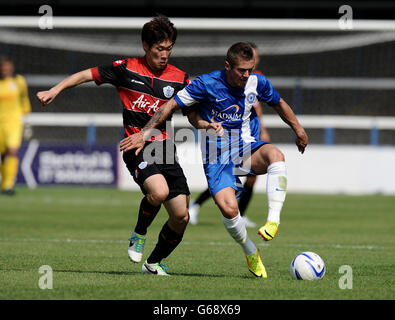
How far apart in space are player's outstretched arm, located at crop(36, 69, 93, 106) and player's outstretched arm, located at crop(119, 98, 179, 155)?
0.66 m

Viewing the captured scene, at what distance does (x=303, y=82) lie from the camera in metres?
19.6

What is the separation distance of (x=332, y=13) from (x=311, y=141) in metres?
8.50

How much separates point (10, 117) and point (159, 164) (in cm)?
1051

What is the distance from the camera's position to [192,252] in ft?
25.7

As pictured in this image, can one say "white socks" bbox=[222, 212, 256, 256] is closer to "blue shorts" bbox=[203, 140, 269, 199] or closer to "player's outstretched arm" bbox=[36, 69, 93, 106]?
"blue shorts" bbox=[203, 140, 269, 199]

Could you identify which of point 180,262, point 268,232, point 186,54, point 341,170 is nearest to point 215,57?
point 186,54

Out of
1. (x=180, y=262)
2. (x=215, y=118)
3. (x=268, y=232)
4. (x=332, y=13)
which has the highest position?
(x=332, y=13)

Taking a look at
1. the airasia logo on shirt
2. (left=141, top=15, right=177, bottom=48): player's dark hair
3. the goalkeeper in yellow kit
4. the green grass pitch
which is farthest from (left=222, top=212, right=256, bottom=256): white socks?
the goalkeeper in yellow kit

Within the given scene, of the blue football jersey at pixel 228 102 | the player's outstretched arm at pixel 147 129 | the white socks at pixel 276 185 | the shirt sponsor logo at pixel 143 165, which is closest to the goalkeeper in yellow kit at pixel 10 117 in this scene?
the shirt sponsor logo at pixel 143 165

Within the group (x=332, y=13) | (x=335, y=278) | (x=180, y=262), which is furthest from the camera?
(x=332, y=13)

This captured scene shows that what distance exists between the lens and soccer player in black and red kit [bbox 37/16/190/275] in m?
6.23

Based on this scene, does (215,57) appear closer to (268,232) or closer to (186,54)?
(186,54)

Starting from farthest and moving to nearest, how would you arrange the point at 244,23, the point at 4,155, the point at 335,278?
1. the point at 244,23
2. the point at 4,155
3. the point at 335,278

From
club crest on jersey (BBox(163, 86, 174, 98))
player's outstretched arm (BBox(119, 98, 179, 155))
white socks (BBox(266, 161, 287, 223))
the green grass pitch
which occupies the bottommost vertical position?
the green grass pitch
